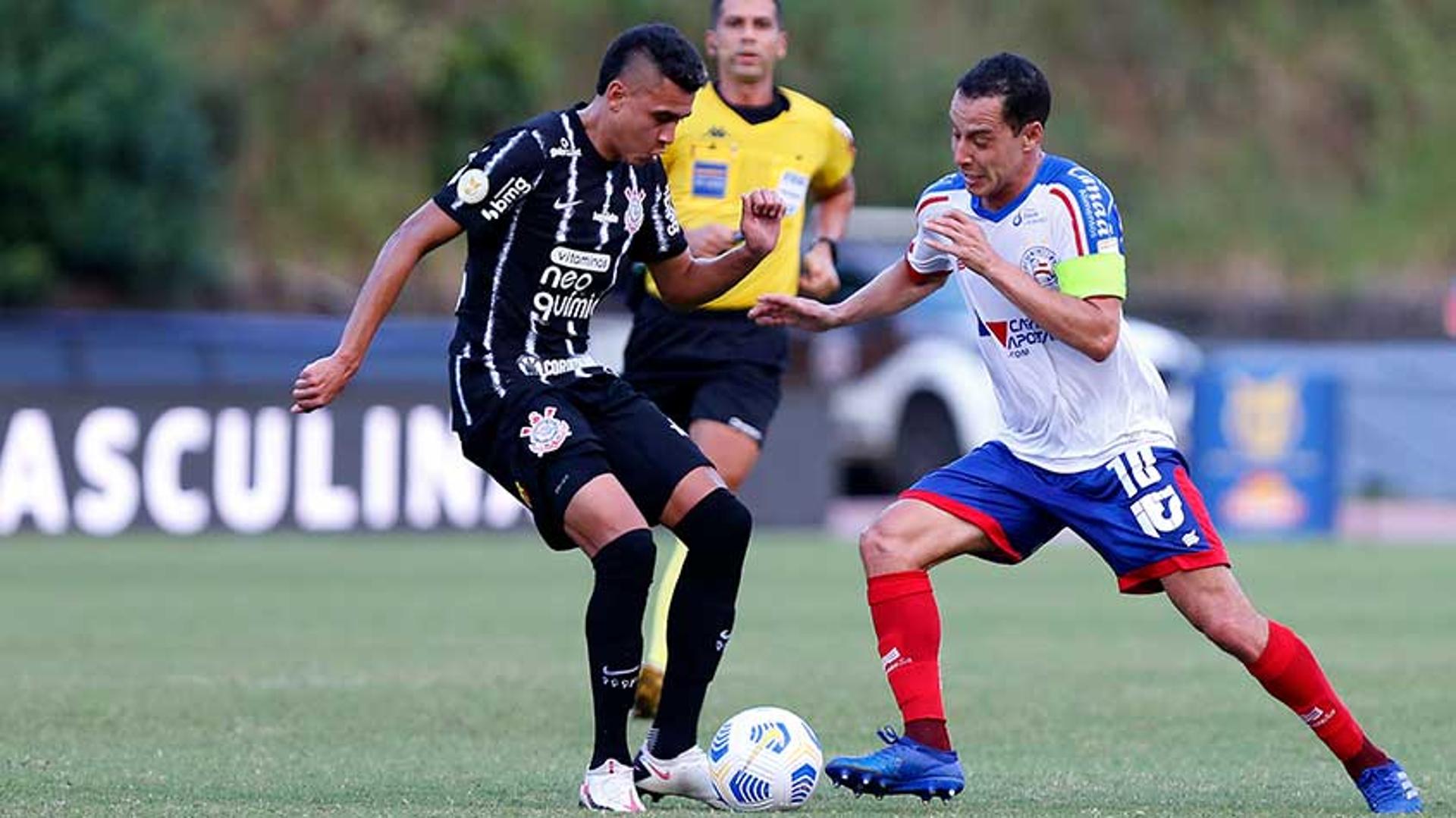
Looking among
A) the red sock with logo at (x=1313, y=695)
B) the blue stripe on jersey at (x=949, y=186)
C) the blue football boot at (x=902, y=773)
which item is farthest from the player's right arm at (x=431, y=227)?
the red sock with logo at (x=1313, y=695)

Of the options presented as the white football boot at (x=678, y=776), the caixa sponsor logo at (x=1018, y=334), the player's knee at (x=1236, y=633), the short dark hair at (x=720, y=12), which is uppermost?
the short dark hair at (x=720, y=12)

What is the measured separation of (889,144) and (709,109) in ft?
77.5

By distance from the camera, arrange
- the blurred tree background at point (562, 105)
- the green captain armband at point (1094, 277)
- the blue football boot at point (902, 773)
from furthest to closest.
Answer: the blurred tree background at point (562, 105)
the green captain armband at point (1094, 277)
the blue football boot at point (902, 773)

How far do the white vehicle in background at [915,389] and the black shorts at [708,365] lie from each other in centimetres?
1249

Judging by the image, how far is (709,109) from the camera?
32.2 feet

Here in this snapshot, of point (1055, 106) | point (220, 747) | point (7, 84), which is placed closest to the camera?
point (220, 747)

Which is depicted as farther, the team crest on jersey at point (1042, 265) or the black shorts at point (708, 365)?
the black shorts at point (708, 365)

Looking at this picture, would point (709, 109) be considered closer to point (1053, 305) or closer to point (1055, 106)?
point (1053, 305)

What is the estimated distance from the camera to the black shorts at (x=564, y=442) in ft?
22.8

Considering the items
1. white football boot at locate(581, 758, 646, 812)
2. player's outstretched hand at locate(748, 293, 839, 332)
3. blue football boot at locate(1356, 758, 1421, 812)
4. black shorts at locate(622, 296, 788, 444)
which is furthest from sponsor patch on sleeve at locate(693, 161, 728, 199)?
blue football boot at locate(1356, 758, 1421, 812)

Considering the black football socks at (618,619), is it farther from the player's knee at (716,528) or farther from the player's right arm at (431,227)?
the player's right arm at (431,227)

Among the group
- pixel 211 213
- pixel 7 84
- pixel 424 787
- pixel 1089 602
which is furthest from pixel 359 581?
pixel 211 213

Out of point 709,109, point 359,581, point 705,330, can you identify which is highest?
point 709,109

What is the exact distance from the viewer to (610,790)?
21.9 ft
